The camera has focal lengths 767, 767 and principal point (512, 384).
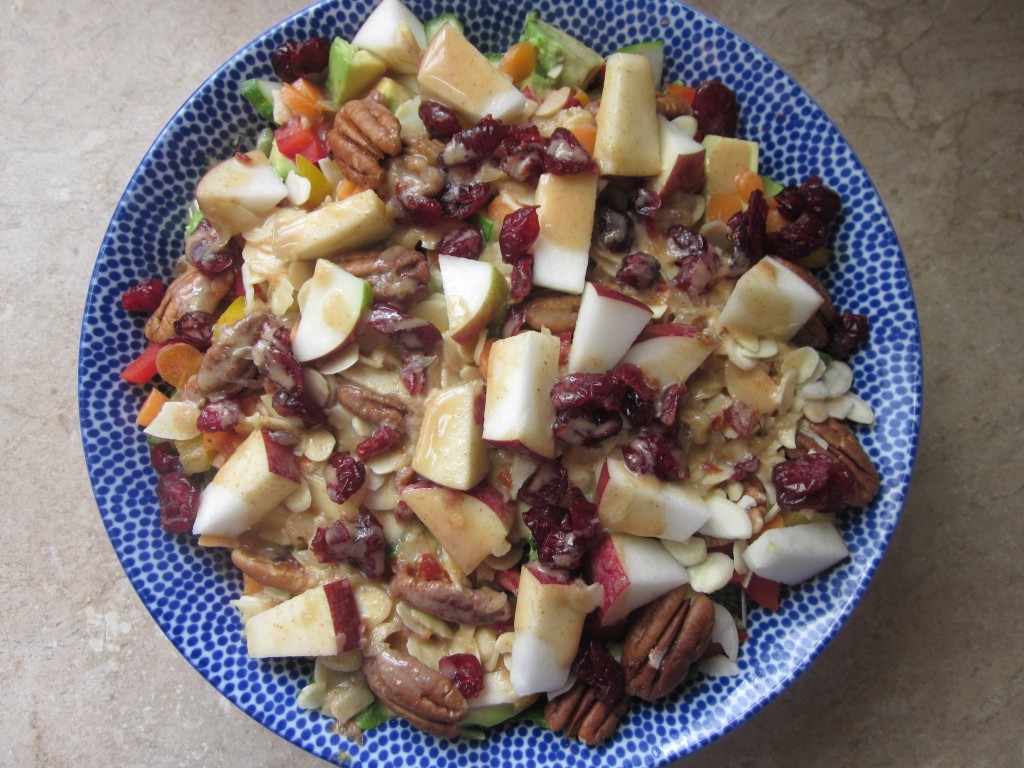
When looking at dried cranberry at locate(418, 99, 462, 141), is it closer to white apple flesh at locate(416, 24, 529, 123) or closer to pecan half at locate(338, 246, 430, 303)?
white apple flesh at locate(416, 24, 529, 123)

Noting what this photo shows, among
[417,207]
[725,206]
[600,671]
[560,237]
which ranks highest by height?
[725,206]

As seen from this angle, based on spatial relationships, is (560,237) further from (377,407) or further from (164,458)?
(164,458)

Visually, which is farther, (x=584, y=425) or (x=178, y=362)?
(x=178, y=362)

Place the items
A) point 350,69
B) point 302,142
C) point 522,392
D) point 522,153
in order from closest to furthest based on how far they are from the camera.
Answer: point 522,392, point 522,153, point 350,69, point 302,142

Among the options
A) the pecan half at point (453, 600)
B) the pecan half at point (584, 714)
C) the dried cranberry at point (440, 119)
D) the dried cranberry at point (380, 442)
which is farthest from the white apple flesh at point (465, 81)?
the pecan half at point (584, 714)

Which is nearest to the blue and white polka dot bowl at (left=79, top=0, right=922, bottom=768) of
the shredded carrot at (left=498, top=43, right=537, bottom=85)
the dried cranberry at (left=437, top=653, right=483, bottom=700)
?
the shredded carrot at (left=498, top=43, right=537, bottom=85)

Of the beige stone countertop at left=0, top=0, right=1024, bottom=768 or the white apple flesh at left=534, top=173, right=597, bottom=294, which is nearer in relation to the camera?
the white apple flesh at left=534, top=173, right=597, bottom=294

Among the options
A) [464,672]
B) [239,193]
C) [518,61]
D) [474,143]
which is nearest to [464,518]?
[464,672]
